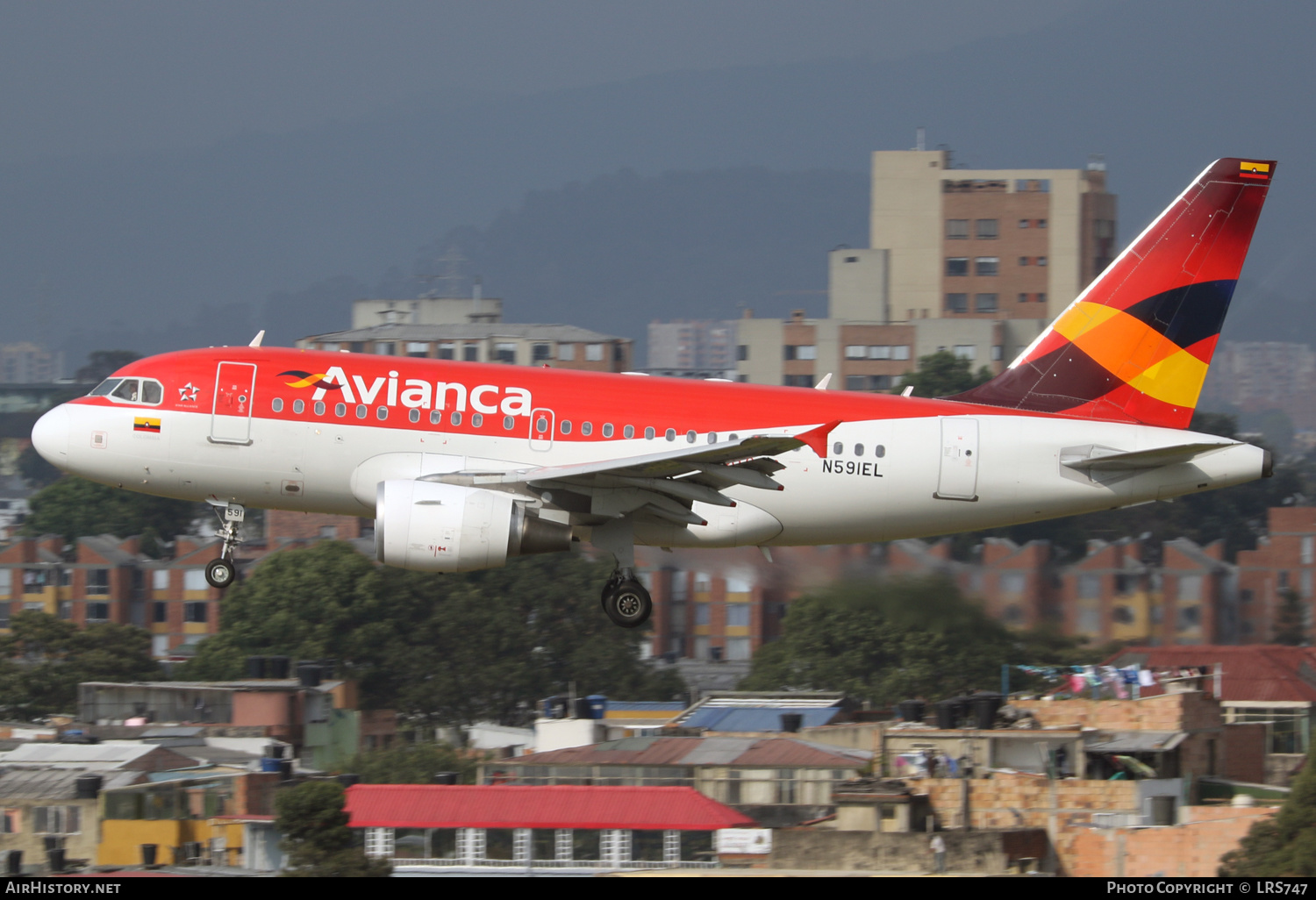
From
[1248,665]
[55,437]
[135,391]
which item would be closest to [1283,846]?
[135,391]

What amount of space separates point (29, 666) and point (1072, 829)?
181ft

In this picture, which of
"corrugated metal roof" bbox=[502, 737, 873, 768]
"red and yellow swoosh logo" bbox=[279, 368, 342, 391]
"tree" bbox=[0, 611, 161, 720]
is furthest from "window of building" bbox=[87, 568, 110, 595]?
"red and yellow swoosh logo" bbox=[279, 368, 342, 391]

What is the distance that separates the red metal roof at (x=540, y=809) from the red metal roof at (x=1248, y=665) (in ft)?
67.5

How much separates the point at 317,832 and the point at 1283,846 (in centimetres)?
2009

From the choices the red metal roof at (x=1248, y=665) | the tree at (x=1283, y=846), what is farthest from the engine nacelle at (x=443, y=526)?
the red metal roof at (x=1248, y=665)

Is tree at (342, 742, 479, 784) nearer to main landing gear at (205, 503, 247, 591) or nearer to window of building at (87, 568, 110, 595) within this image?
main landing gear at (205, 503, 247, 591)

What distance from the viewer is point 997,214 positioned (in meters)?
169

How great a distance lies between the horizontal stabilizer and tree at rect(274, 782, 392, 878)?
16872 millimetres

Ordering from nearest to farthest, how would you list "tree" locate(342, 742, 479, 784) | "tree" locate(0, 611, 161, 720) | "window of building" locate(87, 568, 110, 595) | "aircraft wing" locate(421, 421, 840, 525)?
"aircraft wing" locate(421, 421, 840, 525) < "tree" locate(342, 742, 479, 784) < "tree" locate(0, 611, 161, 720) < "window of building" locate(87, 568, 110, 595)

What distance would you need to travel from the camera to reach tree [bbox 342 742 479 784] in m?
55.2

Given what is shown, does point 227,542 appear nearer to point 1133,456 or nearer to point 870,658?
point 1133,456

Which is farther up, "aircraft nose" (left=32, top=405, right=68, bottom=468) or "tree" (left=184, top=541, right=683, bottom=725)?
"aircraft nose" (left=32, top=405, right=68, bottom=468)

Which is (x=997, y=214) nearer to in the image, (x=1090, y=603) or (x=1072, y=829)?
(x=1090, y=603)

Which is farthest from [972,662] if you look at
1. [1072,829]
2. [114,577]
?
[114,577]
